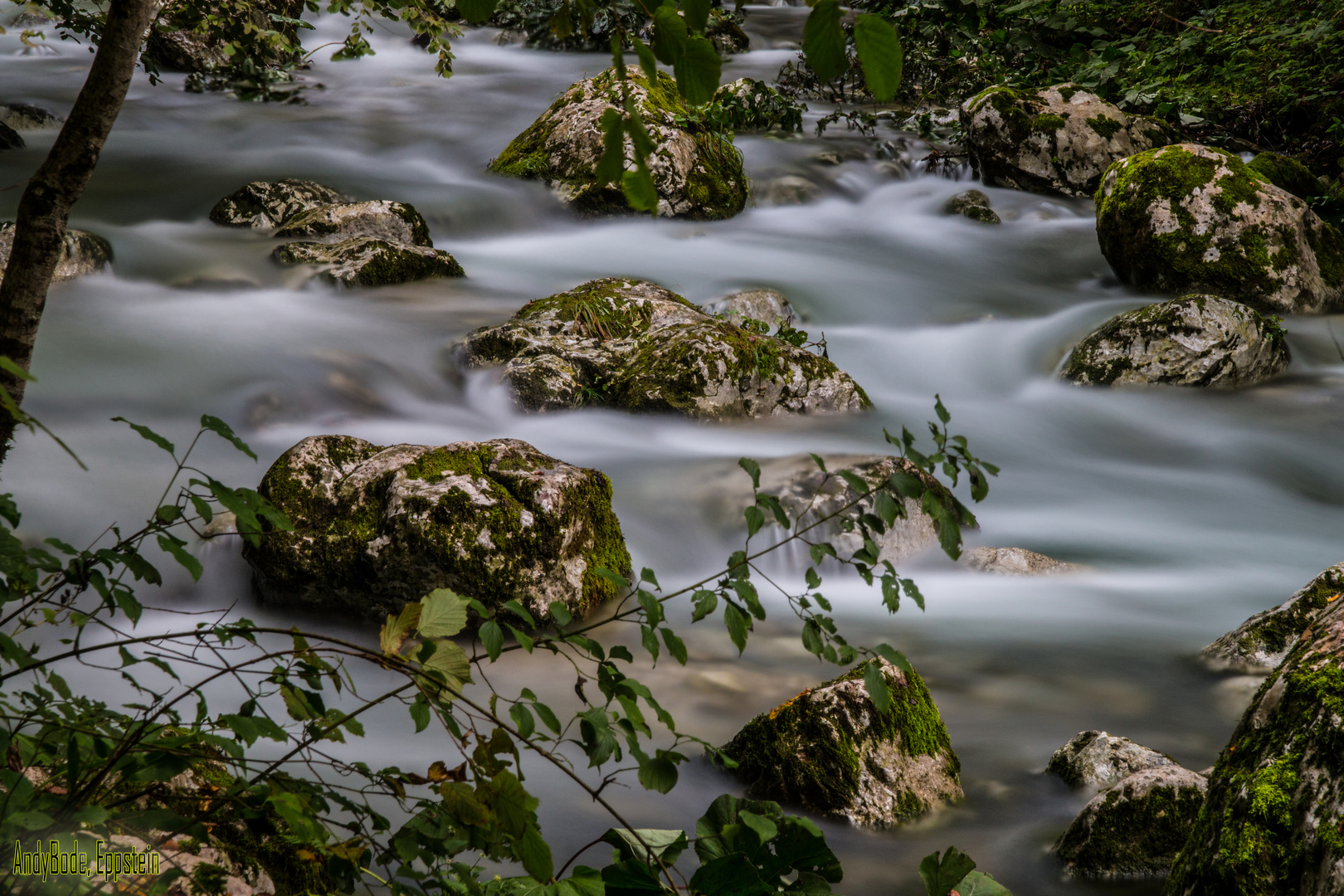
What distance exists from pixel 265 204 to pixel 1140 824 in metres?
8.49

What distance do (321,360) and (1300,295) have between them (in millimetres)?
7755

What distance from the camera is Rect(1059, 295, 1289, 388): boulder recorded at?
6855 millimetres

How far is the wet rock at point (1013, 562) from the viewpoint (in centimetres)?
482

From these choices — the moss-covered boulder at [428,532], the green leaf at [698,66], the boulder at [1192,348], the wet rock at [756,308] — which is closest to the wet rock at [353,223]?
the wet rock at [756,308]

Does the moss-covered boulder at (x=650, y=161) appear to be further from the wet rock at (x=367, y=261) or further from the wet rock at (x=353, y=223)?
the wet rock at (x=367, y=261)

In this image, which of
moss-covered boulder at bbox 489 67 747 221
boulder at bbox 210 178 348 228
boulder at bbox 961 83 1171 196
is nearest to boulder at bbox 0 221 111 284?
boulder at bbox 210 178 348 228

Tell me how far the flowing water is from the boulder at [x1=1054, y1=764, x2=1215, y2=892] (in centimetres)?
8

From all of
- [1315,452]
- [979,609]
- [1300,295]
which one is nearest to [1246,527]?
[1315,452]

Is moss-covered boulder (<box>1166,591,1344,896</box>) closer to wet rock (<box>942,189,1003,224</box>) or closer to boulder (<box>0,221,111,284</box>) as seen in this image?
boulder (<box>0,221,111,284</box>)

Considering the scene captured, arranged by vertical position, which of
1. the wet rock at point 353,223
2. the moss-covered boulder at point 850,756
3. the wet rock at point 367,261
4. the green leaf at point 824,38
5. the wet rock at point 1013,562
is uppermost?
the green leaf at point 824,38

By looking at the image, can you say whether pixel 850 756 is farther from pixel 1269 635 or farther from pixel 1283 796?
pixel 1269 635

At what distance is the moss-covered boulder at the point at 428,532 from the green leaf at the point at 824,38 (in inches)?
115

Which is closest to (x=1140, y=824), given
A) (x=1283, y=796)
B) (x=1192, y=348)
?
(x=1283, y=796)

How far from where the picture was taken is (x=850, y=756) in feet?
9.21
